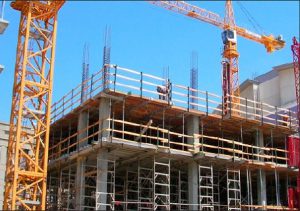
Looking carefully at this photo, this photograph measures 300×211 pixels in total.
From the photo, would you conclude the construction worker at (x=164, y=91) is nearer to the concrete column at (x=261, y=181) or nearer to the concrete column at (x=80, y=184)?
the concrete column at (x=80, y=184)

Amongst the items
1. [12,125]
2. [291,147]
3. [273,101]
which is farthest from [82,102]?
[273,101]

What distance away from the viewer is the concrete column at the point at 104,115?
2789 cm

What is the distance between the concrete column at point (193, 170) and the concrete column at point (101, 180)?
5898 mm

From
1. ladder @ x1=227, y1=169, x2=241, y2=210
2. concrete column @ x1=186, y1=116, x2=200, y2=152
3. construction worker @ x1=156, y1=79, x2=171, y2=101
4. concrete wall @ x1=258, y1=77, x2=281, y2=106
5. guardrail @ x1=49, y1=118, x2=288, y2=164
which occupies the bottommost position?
ladder @ x1=227, y1=169, x2=241, y2=210

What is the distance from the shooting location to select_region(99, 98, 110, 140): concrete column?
27.9 m

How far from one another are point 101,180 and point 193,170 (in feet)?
20.9

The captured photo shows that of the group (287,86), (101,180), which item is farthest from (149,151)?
(287,86)

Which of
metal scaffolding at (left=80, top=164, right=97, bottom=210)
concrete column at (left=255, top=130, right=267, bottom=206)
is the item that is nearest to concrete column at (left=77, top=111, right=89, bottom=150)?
metal scaffolding at (left=80, top=164, right=97, bottom=210)

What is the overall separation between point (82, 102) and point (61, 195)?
7114 millimetres

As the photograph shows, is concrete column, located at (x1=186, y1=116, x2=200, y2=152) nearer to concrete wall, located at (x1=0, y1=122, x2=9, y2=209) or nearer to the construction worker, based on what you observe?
the construction worker

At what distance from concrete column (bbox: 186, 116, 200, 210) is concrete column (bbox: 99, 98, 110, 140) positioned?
599 cm

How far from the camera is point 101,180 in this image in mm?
27203

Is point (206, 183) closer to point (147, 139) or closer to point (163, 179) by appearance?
point (163, 179)

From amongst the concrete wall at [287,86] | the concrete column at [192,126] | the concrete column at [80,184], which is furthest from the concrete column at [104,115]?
the concrete wall at [287,86]
